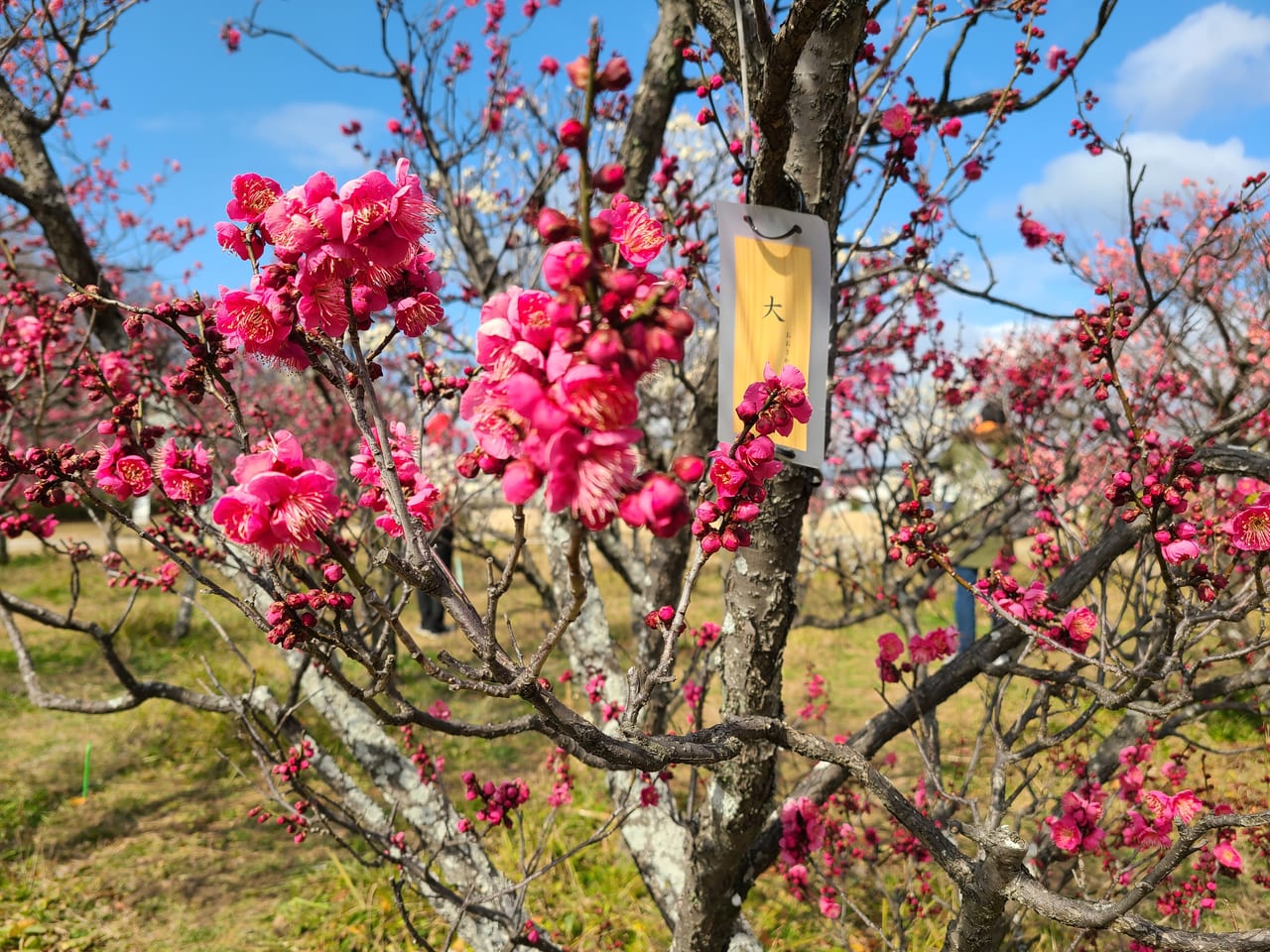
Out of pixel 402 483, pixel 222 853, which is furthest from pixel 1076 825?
pixel 222 853

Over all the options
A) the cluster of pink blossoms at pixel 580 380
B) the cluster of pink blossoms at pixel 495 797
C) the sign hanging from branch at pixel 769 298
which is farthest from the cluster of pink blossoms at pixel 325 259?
the cluster of pink blossoms at pixel 495 797

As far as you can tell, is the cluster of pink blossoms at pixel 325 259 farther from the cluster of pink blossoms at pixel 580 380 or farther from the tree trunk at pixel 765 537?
the tree trunk at pixel 765 537

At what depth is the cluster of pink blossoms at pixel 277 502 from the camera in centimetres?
87

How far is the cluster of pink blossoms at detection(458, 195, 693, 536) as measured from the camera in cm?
63

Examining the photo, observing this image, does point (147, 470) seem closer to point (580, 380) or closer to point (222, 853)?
point (580, 380)

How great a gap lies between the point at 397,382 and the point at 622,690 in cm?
806

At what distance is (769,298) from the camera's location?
4.94ft

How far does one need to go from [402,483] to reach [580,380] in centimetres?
76

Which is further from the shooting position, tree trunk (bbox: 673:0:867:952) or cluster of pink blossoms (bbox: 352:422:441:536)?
tree trunk (bbox: 673:0:867:952)

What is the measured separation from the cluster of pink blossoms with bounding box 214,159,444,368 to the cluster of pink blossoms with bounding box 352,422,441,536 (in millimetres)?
220

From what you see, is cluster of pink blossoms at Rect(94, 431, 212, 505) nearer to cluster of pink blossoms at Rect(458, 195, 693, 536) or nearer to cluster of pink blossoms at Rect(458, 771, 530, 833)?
cluster of pink blossoms at Rect(458, 195, 693, 536)

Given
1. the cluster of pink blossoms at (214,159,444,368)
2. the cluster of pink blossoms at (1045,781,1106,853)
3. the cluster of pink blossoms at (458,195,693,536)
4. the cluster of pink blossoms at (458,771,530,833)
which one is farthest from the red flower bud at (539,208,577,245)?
the cluster of pink blossoms at (1045,781,1106,853)

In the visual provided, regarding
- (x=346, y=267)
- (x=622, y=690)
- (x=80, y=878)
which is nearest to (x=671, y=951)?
(x=622, y=690)

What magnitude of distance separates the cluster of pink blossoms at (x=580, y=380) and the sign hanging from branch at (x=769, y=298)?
0.77m
